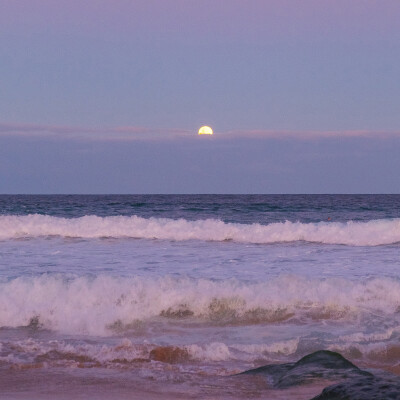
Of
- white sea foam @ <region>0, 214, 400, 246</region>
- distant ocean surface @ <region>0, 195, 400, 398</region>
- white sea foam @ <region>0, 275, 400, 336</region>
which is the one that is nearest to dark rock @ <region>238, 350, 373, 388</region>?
distant ocean surface @ <region>0, 195, 400, 398</region>

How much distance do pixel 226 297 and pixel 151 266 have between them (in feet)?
13.4

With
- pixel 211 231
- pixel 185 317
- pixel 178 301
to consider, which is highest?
pixel 211 231

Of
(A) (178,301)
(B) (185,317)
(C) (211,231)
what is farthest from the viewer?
(C) (211,231)

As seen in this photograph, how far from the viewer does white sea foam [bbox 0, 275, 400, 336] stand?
7.93 meters

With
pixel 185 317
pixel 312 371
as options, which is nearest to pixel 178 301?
pixel 185 317

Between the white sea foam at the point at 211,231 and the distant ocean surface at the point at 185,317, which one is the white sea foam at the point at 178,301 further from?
the white sea foam at the point at 211,231

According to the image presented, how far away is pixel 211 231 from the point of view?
19.1m

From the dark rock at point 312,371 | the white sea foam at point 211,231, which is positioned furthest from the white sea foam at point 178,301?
the white sea foam at point 211,231

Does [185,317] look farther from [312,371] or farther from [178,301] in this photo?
[312,371]

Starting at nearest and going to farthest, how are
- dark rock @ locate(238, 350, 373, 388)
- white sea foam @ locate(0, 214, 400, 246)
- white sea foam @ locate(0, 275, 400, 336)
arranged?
dark rock @ locate(238, 350, 373, 388) → white sea foam @ locate(0, 275, 400, 336) → white sea foam @ locate(0, 214, 400, 246)

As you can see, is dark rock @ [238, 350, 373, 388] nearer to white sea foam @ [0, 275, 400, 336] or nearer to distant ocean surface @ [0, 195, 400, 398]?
distant ocean surface @ [0, 195, 400, 398]

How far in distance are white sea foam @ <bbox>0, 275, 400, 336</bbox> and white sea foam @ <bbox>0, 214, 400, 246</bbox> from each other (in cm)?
882

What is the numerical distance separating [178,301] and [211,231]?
34.9 feet

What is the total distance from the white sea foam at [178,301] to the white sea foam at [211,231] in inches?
347
